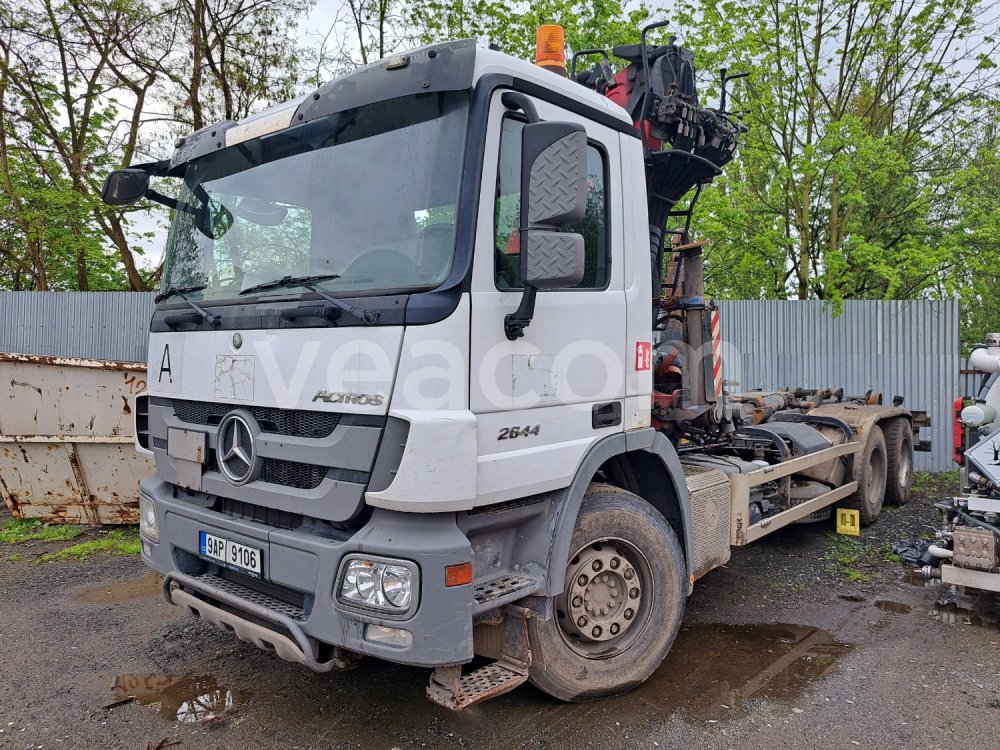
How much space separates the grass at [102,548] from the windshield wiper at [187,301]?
341 centimetres

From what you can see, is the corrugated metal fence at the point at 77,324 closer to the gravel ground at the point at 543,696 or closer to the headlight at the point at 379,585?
the gravel ground at the point at 543,696

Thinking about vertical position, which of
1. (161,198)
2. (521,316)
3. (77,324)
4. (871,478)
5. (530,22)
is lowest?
(871,478)

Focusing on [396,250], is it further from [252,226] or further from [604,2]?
[604,2]

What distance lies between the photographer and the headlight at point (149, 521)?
364cm

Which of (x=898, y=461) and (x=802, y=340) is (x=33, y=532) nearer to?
(x=898, y=461)

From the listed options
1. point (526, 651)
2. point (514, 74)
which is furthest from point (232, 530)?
point (514, 74)

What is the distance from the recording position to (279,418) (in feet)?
10.0

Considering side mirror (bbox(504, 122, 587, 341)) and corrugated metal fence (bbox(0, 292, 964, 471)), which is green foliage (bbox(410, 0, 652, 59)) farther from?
side mirror (bbox(504, 122, 587, 341))

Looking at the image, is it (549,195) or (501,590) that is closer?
(549,195)

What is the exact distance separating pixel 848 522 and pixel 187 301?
6266mm

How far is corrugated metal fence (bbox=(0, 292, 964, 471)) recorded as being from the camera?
1039 cm

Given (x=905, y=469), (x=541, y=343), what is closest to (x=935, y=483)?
(x=905, y=469)

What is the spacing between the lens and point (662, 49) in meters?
4.56

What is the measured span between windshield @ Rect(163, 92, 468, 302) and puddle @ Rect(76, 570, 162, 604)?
2681mm
